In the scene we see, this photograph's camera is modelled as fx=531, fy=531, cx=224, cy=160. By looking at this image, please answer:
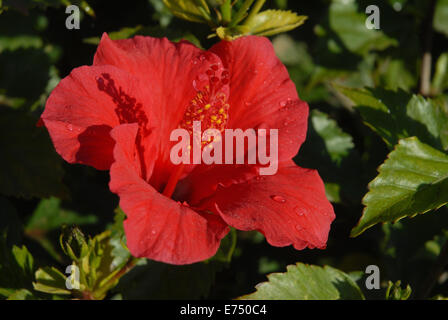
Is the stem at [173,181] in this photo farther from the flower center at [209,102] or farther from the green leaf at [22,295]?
the green leaf at [22,295]

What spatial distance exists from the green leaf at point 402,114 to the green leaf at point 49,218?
122cm

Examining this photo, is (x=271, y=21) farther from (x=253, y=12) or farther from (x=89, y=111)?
(x=89, y=111)

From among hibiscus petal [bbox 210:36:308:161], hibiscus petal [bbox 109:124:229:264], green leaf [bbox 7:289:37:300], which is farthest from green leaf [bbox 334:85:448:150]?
green leaf [bbox 7:289:37:300]

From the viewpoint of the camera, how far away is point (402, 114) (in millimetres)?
2037

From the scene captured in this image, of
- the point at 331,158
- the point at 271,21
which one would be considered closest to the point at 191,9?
the point at 271,21

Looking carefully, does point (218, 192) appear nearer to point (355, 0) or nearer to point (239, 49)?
point (239, 49)

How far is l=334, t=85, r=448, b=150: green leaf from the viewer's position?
1.99m

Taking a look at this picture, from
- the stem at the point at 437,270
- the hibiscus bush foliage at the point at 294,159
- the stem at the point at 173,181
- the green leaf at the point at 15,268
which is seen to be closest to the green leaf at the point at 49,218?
the hibiscus bush foliage at the point at 294,159

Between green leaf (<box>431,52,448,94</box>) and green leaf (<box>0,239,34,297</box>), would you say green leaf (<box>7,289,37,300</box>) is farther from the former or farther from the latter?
green leaf (<box>431,52,448,94</box>)

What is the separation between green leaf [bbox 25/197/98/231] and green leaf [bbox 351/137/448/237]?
3.99 feet

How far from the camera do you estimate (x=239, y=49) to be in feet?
5.96

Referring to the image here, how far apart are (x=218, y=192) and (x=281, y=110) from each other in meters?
0.35

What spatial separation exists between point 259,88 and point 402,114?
607 millimetres

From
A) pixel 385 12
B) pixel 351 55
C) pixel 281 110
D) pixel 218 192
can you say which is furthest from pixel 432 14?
pixel 218 192
